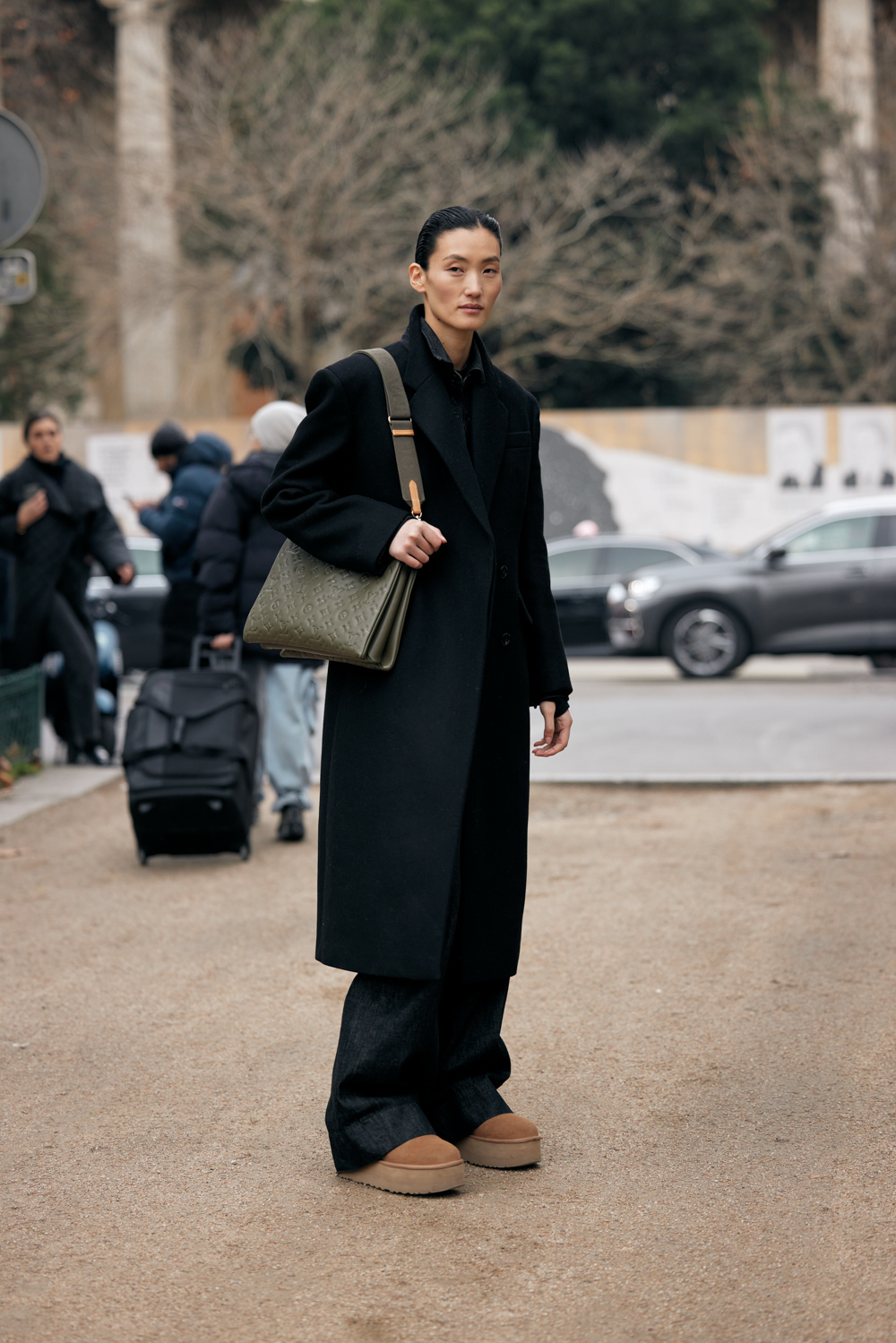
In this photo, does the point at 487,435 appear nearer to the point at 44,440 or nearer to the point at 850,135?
the point at 44,440

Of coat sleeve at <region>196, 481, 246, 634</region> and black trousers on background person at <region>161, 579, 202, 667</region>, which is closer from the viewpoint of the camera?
coat sleeve at <region>196, 481, 246, 634</region>

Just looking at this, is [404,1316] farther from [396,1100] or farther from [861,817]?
[861,817]

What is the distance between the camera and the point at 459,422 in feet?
11.5

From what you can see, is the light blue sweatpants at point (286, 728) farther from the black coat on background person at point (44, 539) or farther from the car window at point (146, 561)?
the car window at point (146, 561)

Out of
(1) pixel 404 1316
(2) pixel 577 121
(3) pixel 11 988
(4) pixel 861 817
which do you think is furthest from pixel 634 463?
(1) pixel 404 1316

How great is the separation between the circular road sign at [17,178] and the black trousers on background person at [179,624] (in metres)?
1.76

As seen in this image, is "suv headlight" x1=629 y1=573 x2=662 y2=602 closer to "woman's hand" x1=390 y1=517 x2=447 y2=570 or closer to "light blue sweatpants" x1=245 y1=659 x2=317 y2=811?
"light blue sweatpants" x1=245 y1=659 x2=317 y2=811

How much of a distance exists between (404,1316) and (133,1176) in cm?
94

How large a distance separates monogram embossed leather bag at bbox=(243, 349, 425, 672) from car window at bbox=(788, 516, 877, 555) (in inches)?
547

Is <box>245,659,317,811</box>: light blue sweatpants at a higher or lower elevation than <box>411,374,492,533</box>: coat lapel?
lower

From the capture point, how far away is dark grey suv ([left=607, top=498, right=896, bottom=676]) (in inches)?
652

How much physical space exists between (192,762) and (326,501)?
3.62 m

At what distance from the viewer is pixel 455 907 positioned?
346 cm

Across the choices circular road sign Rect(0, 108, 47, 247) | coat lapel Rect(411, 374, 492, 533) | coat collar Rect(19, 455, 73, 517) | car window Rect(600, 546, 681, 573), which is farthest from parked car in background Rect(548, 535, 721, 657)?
coat lapel Rect(411, 374, 492, 533)
